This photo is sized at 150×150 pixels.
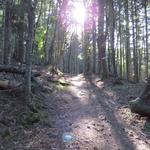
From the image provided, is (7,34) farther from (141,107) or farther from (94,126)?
(94,126)

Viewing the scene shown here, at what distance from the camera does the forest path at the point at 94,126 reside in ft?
25.0

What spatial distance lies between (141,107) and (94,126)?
7.80ft

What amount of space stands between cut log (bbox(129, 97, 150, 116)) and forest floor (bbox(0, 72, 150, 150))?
198 millimetres

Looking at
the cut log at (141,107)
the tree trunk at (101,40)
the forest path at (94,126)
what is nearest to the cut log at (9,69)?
the forest path at (94,126)

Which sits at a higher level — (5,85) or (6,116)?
(5,85)

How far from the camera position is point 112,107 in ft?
39.3

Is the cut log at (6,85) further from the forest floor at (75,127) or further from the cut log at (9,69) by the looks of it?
the cut log at (9,69)

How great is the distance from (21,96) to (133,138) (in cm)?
393

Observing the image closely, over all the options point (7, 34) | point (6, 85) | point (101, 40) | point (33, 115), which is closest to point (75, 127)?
point (33, 115)

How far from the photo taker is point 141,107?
34.8ft

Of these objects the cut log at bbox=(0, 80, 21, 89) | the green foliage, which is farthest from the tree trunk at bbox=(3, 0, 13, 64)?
the green foliage

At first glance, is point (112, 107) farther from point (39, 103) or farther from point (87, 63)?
point (87, 63)

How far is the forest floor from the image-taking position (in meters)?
7.39

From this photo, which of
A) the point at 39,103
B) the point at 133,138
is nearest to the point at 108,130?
the point at 133,138
